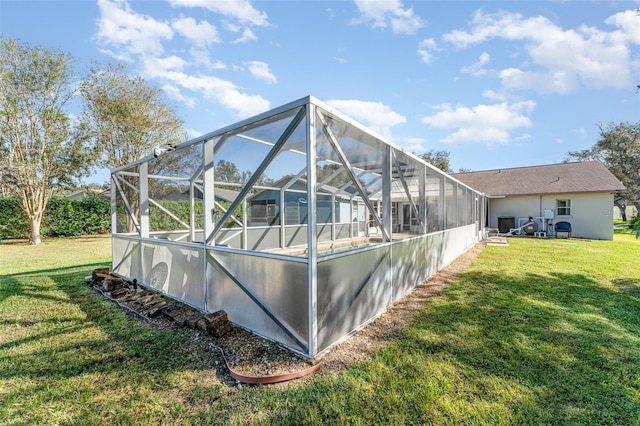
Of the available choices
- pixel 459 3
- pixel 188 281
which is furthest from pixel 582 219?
pixel 188 281

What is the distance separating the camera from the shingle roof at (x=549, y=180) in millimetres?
14484

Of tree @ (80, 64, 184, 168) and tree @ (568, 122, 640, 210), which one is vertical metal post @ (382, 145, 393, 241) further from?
tree @ (568, 122, 640, 210)

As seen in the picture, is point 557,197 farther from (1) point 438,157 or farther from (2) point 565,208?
(1) point 438,157

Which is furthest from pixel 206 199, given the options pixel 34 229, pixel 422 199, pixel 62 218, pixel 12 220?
pixel 12 220

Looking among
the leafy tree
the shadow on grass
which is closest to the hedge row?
the leafy tree

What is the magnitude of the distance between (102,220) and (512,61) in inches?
822

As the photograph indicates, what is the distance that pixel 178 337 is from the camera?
3301 millimetres

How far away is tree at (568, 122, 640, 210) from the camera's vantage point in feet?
75.7

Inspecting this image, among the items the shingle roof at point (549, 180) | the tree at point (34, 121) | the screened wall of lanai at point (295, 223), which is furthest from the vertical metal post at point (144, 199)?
the shingle roof at point (549, 180)

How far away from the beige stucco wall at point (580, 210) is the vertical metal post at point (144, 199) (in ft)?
60.9

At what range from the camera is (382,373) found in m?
2.52

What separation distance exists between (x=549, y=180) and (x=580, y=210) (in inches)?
100

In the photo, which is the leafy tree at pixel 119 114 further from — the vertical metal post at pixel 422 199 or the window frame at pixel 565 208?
the window frame at pixel 565 208

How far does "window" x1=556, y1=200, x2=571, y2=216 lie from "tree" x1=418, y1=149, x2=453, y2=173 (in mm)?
17156
